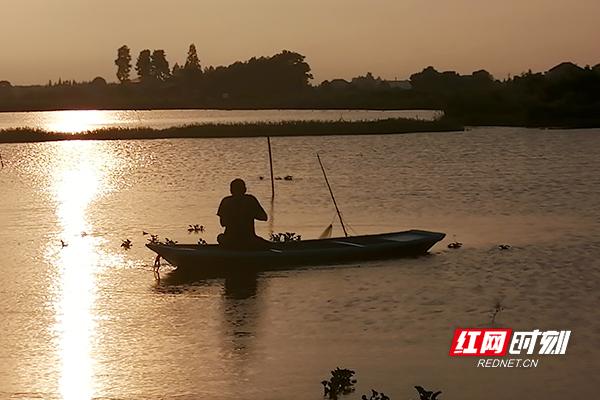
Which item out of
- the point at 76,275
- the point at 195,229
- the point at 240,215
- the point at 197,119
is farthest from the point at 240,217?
the point at 197,119

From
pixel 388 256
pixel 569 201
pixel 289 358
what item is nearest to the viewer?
pixel 289 358

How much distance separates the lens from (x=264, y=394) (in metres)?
10.6

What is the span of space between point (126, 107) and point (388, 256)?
18079 cm

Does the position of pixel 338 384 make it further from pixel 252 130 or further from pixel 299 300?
pixel 252 130

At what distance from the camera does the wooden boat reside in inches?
696

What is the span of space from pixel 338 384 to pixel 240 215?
7.38 meters

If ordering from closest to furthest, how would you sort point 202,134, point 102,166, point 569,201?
point 569,201
point 102,166
point 202,134

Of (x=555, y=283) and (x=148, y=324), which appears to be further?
(x=555, y=283)

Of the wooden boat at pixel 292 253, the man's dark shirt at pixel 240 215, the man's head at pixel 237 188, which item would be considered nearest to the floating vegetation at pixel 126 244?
the wooden boat at pixel 292 253

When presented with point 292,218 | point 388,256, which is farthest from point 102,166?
point 388,256

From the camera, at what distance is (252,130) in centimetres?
7369

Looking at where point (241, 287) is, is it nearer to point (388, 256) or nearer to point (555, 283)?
point (388, 256)

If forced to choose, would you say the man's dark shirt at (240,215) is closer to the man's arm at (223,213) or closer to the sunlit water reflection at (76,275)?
the man's arm at (223,213)

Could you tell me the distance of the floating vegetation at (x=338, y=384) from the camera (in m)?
10.4
